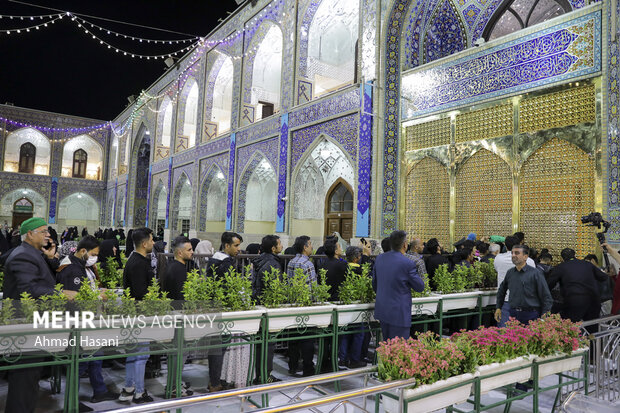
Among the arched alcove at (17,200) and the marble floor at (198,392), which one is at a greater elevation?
the arched alcove at (17,200)

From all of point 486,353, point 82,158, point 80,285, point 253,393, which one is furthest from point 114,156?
point 253,393

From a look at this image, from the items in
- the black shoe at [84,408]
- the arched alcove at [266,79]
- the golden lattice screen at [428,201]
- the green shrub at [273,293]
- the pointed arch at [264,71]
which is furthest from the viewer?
the arched alcove at [266,79]

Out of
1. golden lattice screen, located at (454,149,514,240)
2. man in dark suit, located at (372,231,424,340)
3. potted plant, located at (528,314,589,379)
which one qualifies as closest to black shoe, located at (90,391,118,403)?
man in dark suit, located at (372,231,424,340)

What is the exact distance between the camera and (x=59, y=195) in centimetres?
2595

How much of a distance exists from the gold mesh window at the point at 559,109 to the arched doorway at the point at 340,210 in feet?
16.0

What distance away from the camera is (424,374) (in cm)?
238

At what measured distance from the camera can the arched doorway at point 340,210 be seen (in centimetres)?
1103

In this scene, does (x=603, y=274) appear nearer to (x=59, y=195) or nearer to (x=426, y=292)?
(x=426, y=292)

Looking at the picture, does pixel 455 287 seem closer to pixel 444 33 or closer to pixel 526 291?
pixel 526 291

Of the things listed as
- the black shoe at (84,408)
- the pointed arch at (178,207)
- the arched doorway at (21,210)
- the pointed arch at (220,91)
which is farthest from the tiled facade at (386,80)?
the arched doorway at (21,210)

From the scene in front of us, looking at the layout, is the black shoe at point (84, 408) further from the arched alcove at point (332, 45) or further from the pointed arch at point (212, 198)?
the pointed arch at point (212, 198)

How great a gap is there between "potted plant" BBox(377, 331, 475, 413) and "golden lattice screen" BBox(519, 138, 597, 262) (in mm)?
4502

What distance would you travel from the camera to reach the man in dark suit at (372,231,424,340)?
3.72 metres

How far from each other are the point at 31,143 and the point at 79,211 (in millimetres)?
4782
